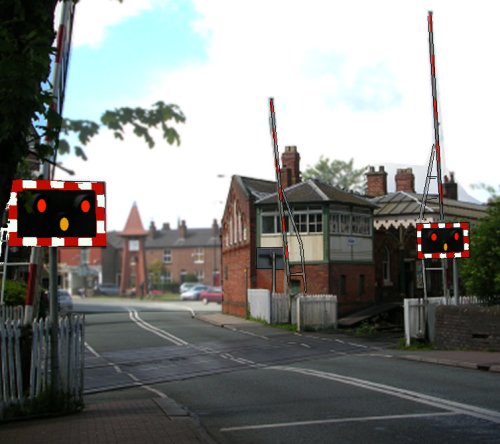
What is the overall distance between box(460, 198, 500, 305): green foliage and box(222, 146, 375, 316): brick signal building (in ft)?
39.2

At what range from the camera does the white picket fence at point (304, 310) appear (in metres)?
28.7

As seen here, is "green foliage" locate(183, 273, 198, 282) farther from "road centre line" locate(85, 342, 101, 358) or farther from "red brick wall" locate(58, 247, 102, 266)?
"road centre line" locate(85, 342, 101, 358)

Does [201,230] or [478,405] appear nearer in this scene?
[478,405]

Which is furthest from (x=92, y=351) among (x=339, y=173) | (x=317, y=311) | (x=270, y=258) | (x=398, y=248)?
(x=339, y=173)

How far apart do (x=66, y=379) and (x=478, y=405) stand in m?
5.97

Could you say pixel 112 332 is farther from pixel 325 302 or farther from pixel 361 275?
pixel 361 275

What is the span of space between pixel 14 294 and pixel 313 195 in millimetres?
19657

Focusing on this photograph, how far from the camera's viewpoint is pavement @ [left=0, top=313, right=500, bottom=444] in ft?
26.3

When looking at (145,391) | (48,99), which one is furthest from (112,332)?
(48,99)

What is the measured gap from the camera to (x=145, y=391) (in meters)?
13.0

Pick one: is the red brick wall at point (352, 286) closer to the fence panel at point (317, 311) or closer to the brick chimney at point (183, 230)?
the fence panel at point (317, 311)

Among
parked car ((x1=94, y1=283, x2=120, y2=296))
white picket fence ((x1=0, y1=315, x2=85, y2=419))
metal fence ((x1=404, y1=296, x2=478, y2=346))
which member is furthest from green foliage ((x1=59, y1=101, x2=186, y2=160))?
parked car ((x1=94, y1=283, x2=120, y2=296))

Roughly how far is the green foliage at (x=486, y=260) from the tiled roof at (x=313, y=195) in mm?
13934

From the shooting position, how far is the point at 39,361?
9867 millimetres
